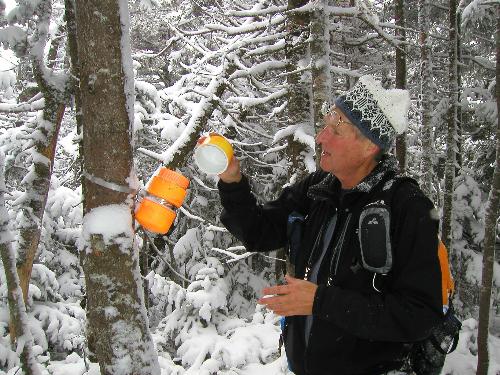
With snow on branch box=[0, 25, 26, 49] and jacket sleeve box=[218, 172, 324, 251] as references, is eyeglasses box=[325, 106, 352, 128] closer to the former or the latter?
jacket sleeve box=[218, 172, 324, 251]

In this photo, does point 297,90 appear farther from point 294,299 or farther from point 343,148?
point 294,299

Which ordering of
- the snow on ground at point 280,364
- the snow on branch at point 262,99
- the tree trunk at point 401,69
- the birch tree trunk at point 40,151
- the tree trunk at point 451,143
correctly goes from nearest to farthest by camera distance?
the birch tree trunk at point 40,151
the snow on ground at point 280,364
the snow on branch at point 262,99
the tree trunk at point 401,69
the tree trunk at point 451,143

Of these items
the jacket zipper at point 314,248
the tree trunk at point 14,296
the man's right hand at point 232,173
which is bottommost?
the tree trunk at point 14,296

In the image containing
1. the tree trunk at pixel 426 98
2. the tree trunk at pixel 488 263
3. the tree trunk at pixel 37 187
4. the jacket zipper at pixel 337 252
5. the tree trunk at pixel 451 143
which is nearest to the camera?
the jacket zipper at pixel 337 252

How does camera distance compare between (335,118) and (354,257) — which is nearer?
(354,257)

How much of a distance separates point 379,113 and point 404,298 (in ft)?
3.61

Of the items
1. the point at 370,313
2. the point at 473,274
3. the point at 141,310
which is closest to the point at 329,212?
the point at 370,313

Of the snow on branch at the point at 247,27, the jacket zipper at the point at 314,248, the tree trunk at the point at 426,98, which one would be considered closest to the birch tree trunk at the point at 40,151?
the snow on branch at the point at 247,27

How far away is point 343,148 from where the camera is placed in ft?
8.62

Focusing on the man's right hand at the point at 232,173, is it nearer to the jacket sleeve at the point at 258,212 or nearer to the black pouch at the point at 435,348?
the jacket sleeve at the point at 258,212

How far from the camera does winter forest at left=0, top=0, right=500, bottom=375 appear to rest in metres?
2.72

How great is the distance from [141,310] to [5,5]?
12.4 ft

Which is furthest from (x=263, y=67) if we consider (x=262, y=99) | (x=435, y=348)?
(x=435, y=348)

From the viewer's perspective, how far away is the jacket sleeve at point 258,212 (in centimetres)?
301
